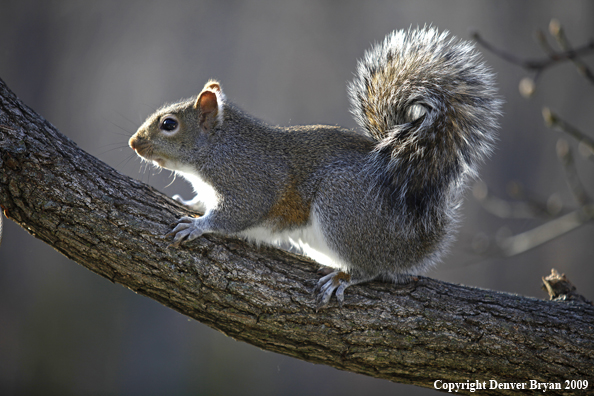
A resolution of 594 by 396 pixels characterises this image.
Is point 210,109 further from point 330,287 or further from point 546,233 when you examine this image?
point 546,233

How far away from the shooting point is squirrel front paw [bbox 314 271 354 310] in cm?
183

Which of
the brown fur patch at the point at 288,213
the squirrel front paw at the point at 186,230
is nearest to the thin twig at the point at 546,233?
the brown fur patch at the point at 288,213

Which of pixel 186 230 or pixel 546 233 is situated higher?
pixel 546 233

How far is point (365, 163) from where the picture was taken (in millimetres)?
2117

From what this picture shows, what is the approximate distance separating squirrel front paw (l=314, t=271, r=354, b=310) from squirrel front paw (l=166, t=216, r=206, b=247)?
0.58 metres

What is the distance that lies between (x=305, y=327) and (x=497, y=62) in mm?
4541

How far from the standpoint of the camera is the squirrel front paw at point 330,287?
1833 mm

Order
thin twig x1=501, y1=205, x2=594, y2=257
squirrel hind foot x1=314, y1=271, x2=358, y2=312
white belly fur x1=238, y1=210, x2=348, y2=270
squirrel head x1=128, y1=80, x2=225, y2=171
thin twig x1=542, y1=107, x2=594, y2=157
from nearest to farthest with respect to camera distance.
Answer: squirrel hind foot x1=314, y1=271, x2=358, y2=312, thin twig x1=542, y1=107, x2=594, y2=157, white belly fur x1=238, y1=210, x2=348, y2=270, squirrel head x1=128, y1=80, x2=225, y2=171, thin twig x1=501, y1=205, x2=594, y2=257

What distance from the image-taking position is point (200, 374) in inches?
181

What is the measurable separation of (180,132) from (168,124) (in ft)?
0.25

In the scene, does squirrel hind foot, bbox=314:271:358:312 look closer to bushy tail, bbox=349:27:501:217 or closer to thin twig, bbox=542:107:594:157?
bushy tail, bbox=349:27:501:217

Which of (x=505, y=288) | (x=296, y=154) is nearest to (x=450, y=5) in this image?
(x=505, y=288)

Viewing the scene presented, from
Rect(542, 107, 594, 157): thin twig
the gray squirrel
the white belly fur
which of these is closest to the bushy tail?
the gray squirrel

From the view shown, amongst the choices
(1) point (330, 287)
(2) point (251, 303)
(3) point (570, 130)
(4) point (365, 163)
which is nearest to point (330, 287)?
(1) point (330, 287)
